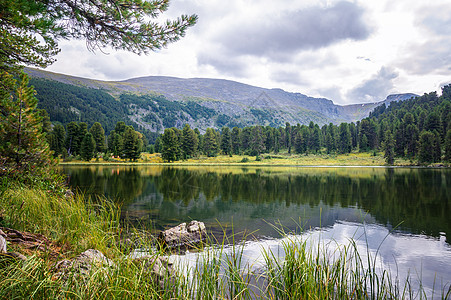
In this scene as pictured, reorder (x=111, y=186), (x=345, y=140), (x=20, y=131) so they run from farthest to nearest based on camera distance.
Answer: (x=345, y=140) < (x=111, y=186) < (x=20, y=131)

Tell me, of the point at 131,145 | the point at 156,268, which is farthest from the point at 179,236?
the point at 131,145

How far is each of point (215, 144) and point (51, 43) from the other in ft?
330

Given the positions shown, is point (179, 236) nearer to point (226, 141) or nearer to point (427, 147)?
point (427, 147)

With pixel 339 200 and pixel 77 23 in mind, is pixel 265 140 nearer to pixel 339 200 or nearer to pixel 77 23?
pixel 339 200

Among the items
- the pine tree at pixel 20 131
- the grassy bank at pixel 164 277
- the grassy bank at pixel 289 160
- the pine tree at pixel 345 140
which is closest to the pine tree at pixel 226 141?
the grassy bank at pixel 289 160

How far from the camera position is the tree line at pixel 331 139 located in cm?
9000

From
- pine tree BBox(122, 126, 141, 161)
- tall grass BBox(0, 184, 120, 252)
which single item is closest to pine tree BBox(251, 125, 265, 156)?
pine tree BBox(122, 126, 141, 161)

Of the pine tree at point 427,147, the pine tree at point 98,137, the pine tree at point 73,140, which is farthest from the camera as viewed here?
the pine tree at point 98,137

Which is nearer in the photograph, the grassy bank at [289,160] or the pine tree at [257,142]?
the grassy bank at [289,160]

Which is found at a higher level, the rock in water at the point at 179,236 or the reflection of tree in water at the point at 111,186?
the rock in water at the point at 179,236

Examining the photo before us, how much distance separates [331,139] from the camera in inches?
4670

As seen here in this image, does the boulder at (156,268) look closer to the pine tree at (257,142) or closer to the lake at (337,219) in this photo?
the lake at (337,219)

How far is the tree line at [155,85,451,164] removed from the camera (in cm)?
9000

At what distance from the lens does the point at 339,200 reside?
66.9 feet
